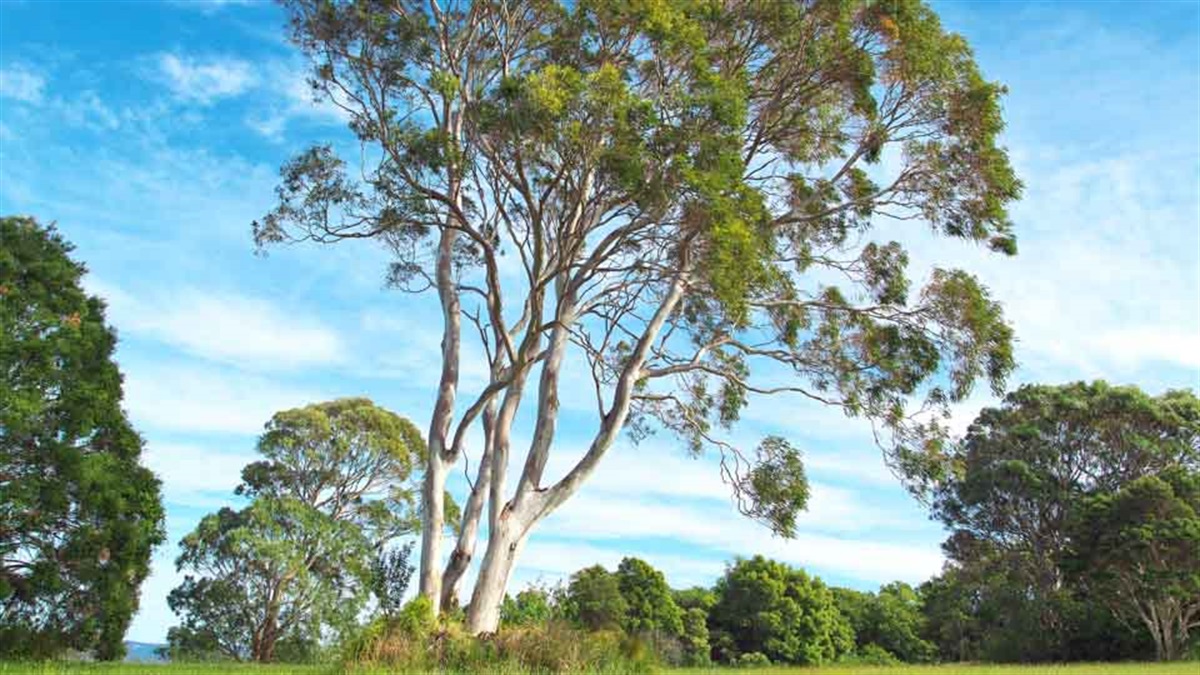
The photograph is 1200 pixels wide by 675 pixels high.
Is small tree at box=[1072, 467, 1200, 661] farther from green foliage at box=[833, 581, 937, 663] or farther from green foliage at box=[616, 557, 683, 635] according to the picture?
green foliage at box=[616, 557, 683, 635]

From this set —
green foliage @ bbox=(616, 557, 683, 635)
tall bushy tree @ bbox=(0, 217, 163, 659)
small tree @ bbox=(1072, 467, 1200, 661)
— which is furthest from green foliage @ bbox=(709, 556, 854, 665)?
tall bushy tree @ bbox=(0, 217, 163, 659)

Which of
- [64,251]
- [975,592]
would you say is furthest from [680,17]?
[975,592]

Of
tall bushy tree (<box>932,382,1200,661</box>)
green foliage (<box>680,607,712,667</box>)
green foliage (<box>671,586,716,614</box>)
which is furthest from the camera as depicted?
green foliage (<box>671,586,716,614</box>)

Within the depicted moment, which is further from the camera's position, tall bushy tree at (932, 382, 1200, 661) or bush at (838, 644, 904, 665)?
bush at (838, 644, 904, 665)

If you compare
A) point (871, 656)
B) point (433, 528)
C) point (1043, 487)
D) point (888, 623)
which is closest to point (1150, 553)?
point (1043, 487)

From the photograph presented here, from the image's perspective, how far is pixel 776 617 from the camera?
36.9 metres

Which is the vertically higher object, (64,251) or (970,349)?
(64,251)

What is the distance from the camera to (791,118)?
15320 millimetres

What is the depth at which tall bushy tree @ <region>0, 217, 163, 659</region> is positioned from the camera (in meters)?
16.2

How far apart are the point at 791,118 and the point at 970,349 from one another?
4.47 m

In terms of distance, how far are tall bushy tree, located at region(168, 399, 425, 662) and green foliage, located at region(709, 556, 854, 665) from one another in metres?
14.6

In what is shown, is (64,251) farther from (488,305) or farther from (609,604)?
(609,604)

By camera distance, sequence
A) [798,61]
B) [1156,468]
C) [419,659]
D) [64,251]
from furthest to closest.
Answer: [1156,468], [64,251], [798,61], [419,659]

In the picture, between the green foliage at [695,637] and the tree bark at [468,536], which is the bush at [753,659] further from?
the tree bark at [468,536]
